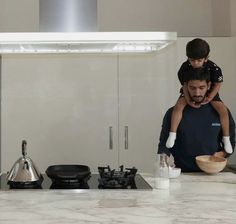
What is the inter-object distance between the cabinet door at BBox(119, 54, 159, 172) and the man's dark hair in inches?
20.3

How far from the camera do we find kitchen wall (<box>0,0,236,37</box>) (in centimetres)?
354

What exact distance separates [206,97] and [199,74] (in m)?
0.18

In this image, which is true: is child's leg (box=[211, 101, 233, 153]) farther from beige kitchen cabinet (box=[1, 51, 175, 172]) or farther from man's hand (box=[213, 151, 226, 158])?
beige kitchen cabinet (box=[1, 51, 175, 172])

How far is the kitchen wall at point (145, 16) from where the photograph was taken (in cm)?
354

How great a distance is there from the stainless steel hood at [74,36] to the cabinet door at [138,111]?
108 centimetres

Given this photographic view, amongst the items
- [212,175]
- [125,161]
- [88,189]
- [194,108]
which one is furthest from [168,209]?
[125,161]

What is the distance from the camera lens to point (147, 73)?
10.7ft

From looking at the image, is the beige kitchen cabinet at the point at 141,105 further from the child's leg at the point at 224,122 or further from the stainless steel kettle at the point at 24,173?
the stainless steel kettle at the point at 24,173

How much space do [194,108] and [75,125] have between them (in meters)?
1.08

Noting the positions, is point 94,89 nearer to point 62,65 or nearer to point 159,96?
point 62,65

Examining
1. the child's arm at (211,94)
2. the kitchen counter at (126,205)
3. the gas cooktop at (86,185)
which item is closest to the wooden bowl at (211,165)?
the kitchen counter at (126,205)

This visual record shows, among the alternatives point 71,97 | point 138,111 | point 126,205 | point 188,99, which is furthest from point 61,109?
point 126,205

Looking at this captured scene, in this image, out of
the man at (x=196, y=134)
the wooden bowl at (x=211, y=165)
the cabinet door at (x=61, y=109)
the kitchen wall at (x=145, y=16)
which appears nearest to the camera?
the wooden bowl at (x=211, y=165)

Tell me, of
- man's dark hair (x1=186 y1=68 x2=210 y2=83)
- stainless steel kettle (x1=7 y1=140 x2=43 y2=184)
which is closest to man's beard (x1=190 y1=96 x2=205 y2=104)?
man's dark hair (x1=186 y1=68 x2=210 y2=83)
